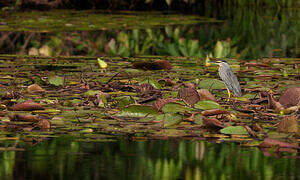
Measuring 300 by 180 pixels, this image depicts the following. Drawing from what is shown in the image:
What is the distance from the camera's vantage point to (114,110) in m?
3.42

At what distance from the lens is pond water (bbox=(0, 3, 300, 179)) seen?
7.72 ft

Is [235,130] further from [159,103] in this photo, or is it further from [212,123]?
[159,103]

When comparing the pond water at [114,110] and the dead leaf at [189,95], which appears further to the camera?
the dead leaf at [189,95]

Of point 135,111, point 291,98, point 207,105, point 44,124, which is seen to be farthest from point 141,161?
point 291,98

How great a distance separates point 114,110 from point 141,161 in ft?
3.19

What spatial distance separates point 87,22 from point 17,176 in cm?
786

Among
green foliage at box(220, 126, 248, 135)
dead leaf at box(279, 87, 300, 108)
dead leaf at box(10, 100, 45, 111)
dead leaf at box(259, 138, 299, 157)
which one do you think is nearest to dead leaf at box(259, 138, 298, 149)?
dead leaf at box(259, 138, 299, 157)

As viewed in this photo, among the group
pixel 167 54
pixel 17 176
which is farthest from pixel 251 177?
pixel 167 54

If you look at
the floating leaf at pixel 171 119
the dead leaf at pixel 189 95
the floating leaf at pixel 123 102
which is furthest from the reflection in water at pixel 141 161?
the dead leaf at pixel 189 95

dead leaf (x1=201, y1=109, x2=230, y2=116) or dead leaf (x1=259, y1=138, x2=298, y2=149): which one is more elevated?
dead leaf (x1=201, y1=109, x2=230, y2=116)

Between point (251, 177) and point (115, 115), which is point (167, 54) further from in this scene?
point (251, 177)

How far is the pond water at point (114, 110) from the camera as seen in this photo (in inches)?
92.6

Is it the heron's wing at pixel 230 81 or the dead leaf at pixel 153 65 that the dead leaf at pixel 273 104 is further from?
the dead leaf at pixel 153 65

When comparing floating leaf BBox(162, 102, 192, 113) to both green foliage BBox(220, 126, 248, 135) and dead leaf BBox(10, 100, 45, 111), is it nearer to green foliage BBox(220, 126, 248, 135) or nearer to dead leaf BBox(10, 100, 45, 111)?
green foliage BBox(220, 126, 248, 135)
